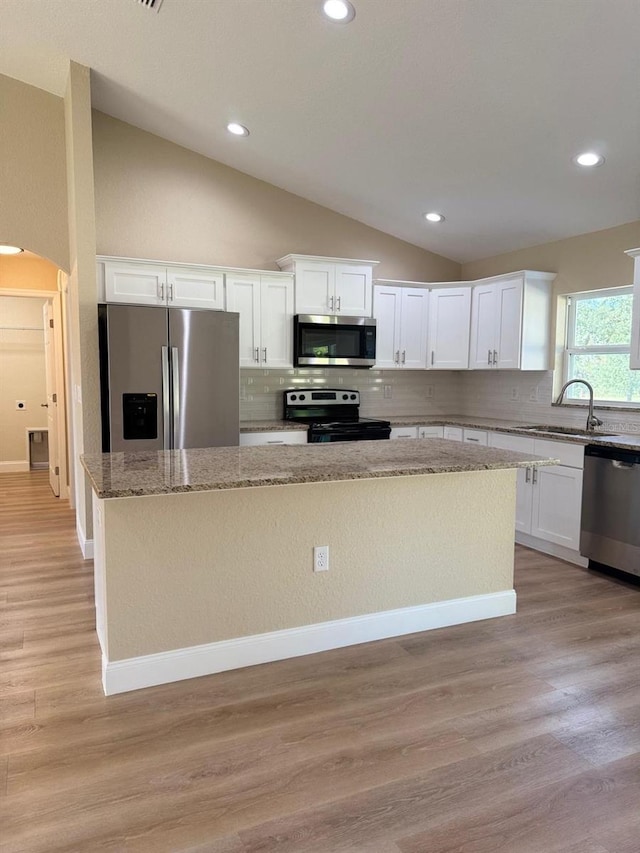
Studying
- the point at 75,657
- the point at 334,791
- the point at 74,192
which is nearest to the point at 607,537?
the point at 334,791

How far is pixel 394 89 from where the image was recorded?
324cm

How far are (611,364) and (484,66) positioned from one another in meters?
2.56

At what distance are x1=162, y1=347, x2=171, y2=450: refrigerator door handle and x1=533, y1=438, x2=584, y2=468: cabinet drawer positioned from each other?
2.73 meters

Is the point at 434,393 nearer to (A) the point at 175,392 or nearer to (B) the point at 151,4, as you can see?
(A) the point at 175,392

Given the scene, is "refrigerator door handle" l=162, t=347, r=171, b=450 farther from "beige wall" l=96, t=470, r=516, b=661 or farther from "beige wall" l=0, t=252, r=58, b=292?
"beige wall" l=0, t=252, r=58, b=292

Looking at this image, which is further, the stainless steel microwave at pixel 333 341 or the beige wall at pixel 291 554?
the stainless steel microwave at pixel 333 341

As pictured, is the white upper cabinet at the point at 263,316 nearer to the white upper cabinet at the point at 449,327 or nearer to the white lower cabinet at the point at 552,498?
the white upper cabinet at the point at 449,327

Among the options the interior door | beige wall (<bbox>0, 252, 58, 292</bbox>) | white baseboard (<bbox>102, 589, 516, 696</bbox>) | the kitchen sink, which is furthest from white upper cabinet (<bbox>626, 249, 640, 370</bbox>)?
beige wall (<bbox>0, 252, 58, 292</bbox>)

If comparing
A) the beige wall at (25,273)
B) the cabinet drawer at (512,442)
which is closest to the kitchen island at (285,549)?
the cabinet drawer at (512,442)

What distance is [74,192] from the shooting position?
151 inches

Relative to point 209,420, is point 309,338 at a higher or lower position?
higher

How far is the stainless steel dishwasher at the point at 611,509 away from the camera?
11.8 ft

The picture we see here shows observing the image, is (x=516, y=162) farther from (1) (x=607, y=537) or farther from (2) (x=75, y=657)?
(2) (x=75, y=657)

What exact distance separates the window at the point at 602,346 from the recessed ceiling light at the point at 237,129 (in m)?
2.95
